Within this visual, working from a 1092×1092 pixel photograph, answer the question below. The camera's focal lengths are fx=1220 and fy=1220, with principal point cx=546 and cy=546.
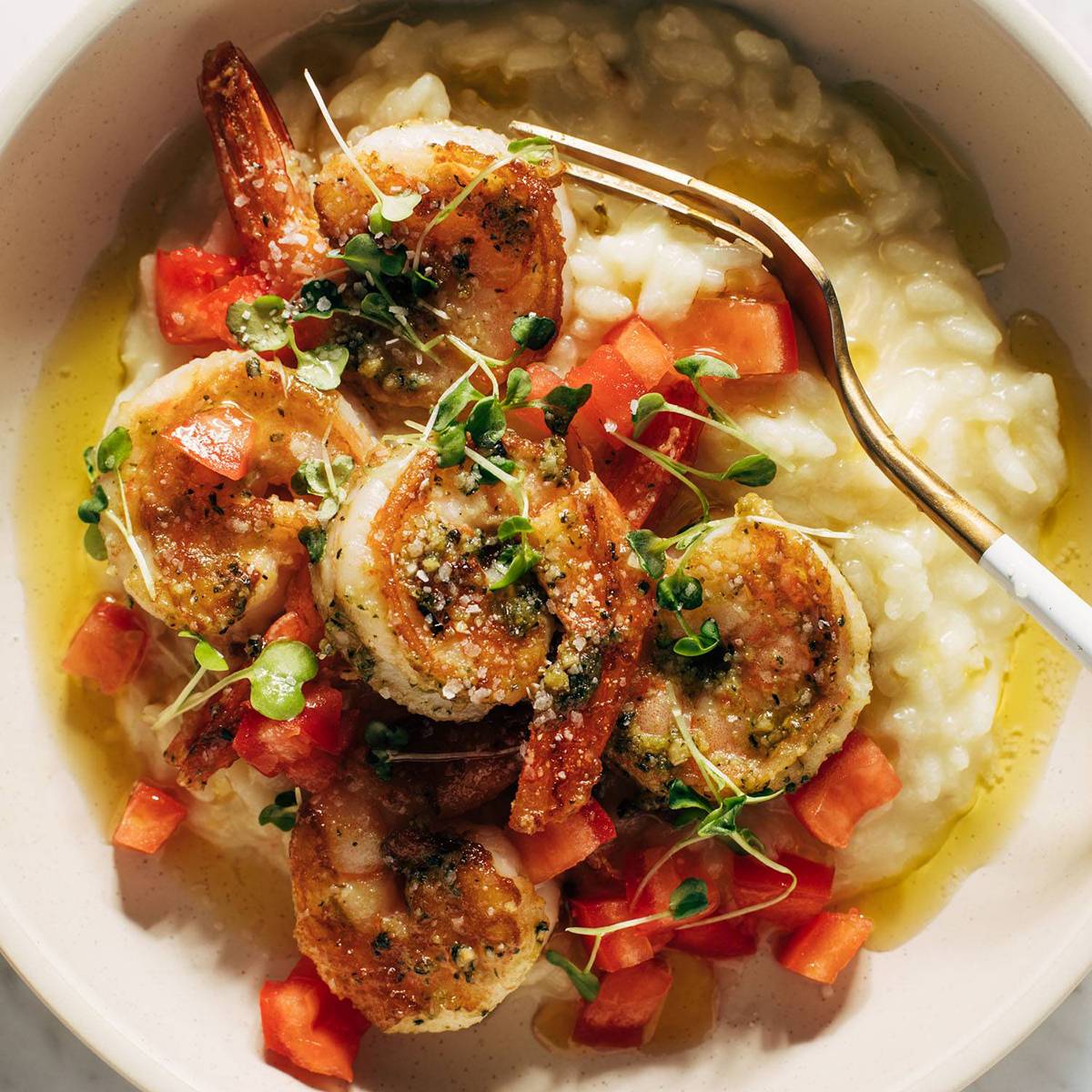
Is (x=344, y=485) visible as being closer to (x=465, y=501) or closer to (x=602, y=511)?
(x=465, y=501)

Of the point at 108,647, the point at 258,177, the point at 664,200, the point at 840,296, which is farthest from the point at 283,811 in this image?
the point at 840,296

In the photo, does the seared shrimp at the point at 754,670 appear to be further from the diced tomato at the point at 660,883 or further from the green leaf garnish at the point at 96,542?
the green leaf garnish at the point at 96,542

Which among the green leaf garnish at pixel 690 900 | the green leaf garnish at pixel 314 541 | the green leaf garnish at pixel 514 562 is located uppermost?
the green leaf garnish at pixel 514 562

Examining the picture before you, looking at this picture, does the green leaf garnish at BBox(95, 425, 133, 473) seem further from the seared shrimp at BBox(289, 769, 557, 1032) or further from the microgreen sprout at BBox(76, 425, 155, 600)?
the seared shrimp at BBox(289, 769, 557, 1032)

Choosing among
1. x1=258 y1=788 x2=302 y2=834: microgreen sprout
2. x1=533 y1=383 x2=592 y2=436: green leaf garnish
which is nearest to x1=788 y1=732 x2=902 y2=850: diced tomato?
x1=533 y1=383 x2=592 y2=436: green leaf garnish

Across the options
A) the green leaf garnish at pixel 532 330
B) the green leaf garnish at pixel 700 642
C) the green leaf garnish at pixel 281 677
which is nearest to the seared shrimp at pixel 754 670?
the green leaf garnish at pixel 700 642

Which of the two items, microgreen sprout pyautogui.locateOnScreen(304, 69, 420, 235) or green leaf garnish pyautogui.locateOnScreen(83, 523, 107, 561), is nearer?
microgreen sprout pyautogui.locateOnScreen(304, 69, 420, 235)

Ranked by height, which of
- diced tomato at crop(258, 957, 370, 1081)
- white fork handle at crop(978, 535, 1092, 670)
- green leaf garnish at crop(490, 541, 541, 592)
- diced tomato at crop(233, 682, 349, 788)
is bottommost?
diced tomato at crop(258, 957, 370, 1081)
